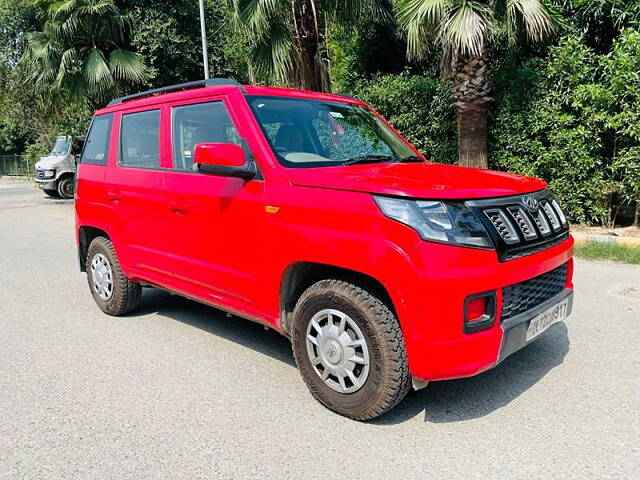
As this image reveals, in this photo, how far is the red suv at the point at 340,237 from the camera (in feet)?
9.06

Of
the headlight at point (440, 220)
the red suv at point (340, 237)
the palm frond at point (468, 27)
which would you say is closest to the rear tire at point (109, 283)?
the red suv at point (340, 237)

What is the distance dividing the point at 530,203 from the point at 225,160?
1.88m

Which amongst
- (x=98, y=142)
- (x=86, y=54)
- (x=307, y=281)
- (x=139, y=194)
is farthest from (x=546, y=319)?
(x=86, y=54)

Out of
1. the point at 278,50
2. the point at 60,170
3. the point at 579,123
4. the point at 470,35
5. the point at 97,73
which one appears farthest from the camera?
the point at 60,170

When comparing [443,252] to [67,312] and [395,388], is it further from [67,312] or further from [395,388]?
[67,312]

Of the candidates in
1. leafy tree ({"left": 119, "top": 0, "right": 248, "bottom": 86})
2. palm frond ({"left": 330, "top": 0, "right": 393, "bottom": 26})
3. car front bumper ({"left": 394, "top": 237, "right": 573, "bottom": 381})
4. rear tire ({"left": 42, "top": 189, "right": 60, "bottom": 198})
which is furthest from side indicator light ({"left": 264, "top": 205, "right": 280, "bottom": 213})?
rear tire ({"left": 42, "top": 189, "right": 60, "bottom": 198})

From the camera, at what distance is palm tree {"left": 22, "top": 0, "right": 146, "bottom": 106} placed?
15.7 metres

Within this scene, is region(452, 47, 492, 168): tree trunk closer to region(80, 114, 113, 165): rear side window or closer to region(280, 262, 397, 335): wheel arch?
region(80, 114, 113, 165): rear side window

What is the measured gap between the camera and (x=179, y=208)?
13.3 feet

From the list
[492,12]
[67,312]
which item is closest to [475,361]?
[67,312]

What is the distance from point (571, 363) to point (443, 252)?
1.84m

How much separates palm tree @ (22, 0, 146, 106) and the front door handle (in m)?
13.2

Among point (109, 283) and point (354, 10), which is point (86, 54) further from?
point (109, 283)

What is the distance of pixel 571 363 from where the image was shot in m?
3.85
